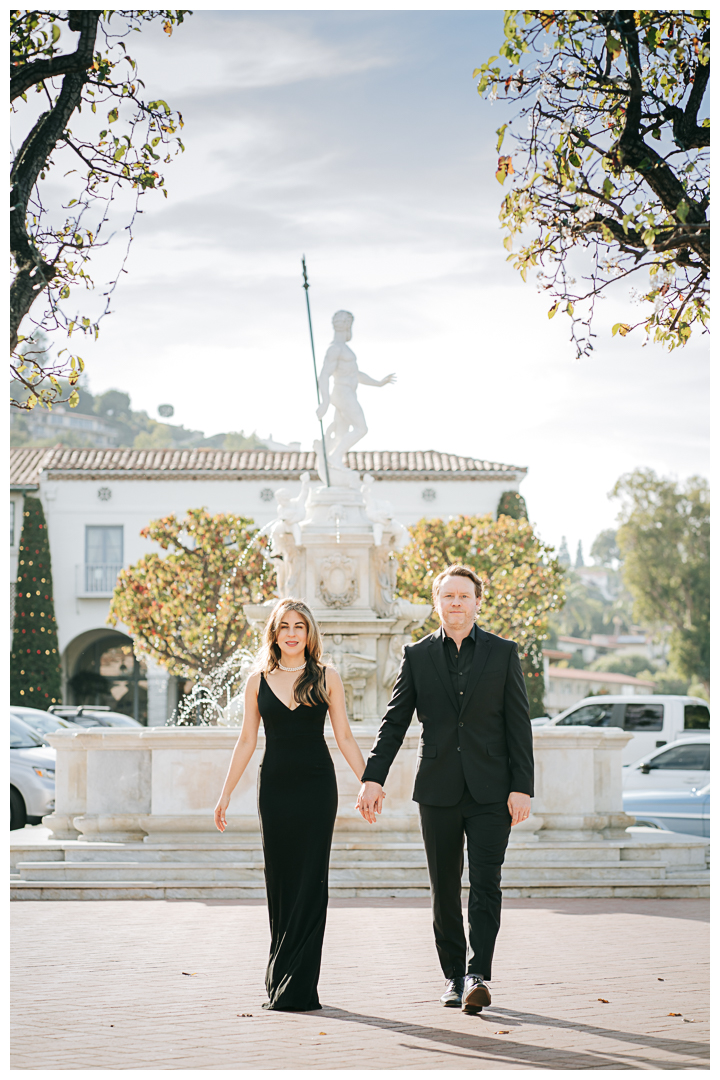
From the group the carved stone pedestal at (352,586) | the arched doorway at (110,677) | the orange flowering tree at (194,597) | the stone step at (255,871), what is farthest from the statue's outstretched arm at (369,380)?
the arched doorway at (110,677)

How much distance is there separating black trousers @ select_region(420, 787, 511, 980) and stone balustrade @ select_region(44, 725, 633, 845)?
511cm

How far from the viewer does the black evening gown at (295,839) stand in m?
5.61

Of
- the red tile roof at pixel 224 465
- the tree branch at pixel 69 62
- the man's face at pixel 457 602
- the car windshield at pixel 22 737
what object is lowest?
the car windshield at pixel 22 737

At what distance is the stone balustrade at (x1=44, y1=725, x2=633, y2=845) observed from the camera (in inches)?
429

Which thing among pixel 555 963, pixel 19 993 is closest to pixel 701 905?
pixel 555 963

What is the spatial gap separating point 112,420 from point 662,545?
12211 centimetres

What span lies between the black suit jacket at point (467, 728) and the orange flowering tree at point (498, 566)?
27.7 m

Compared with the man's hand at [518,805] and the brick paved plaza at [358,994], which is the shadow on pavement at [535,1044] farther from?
the man's hand at [518,805]

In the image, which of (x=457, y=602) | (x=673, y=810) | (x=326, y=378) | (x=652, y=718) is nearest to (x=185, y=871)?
(x=457, y=602)

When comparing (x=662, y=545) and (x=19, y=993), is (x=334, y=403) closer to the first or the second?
(x=19, y=993)

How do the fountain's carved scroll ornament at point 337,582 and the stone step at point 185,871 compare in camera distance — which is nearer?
the stone step at point 185,871

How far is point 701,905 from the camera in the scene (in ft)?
31.7

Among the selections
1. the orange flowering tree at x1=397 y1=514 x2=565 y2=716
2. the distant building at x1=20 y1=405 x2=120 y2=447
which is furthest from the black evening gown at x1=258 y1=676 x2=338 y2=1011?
the distant building at x1=20 y1=405 x2=120 y2=447

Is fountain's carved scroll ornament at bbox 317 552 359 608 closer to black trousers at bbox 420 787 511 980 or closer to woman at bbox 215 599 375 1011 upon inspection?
woman at bbox 215 599 375 1011
